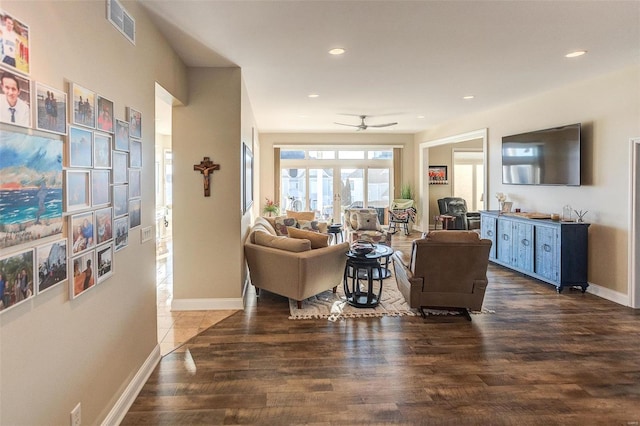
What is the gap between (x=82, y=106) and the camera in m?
1.87

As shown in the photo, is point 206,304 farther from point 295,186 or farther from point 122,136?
point 295,186

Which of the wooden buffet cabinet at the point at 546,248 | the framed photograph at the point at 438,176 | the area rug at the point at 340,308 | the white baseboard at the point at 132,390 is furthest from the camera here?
the framed photograph at the point at 438,176

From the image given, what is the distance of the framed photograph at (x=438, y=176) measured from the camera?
10656 mm

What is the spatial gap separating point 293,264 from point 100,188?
241 cm

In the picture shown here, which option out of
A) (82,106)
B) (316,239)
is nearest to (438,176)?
(316,239)

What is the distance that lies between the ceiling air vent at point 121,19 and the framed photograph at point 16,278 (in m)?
1.53

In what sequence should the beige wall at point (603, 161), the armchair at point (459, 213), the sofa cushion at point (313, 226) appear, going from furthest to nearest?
the armchair at point (459, 213) → the sofa cushion at point (313, 226) → the beige wall at point (603, 161)

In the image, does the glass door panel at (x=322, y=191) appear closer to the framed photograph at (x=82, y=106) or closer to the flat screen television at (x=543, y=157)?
the flat screen television at (x=543, y=157)

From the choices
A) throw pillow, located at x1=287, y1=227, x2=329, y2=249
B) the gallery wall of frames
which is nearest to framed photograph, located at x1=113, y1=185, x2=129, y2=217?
the gallery wall of frames

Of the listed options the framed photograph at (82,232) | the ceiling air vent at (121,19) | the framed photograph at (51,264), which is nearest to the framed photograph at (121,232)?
the framed photograph at (82,232)

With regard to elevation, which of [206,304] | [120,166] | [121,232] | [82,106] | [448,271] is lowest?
[206,304]

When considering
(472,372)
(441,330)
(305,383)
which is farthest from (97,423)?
(441,330)

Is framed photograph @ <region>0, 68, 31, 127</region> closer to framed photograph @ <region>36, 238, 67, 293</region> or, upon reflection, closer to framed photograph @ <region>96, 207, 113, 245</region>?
framed photograph @ <region>36, 238, 67, 293</region>

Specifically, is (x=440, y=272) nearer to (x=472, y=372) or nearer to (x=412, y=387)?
(x=472, y=372)
